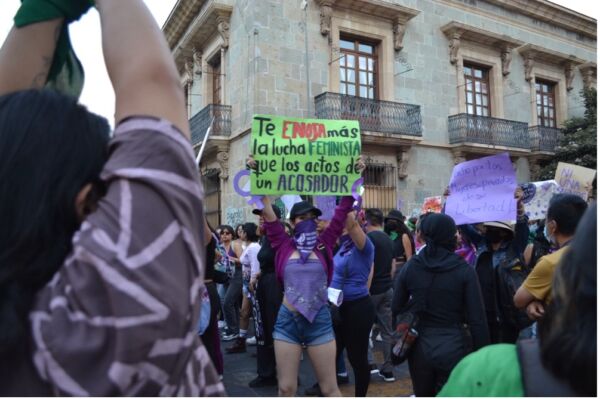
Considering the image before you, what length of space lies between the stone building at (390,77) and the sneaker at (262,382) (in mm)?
8237

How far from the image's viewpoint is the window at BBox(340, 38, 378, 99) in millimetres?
14625

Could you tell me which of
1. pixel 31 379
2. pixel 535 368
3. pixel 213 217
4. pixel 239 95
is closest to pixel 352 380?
pixel 535 368

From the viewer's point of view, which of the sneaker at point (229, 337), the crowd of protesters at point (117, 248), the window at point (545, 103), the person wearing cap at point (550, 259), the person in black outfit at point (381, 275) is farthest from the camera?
the window at point (545, 103)

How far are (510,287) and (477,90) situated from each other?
14406 millimetres

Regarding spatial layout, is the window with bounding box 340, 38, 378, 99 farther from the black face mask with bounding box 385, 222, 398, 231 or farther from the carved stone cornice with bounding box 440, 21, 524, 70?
the black face mask with bounding box 385, 222, 398, 231

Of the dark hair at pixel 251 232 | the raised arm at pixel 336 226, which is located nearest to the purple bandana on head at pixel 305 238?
the raised arm at pixel 336 226

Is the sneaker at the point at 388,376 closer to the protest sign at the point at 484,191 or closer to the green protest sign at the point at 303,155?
the protest sign at the point at 484,191

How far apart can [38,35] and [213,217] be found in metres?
14.9

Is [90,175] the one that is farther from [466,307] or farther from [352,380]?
[352,380]

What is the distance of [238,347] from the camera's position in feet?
22.0

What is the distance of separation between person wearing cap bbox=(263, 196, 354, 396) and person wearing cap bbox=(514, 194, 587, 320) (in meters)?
1.48

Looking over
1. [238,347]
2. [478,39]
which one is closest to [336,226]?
[238,347]

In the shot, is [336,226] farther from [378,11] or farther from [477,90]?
[477,90]

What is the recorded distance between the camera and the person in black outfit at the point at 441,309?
10.6ft
